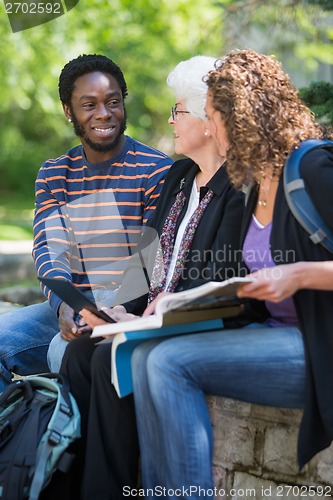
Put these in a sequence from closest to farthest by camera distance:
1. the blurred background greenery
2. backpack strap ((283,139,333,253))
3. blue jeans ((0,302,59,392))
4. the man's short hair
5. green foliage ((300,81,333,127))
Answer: backpack strap ((283,139,333,253))
blue jeans ((0,302,59,392))
the man's short hair
green foliage ((300,81,333,127))
the blurred background greenery

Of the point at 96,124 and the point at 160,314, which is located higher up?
the point at 96,124

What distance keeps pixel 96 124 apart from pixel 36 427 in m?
1.58

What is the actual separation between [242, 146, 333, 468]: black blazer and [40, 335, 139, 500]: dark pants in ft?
2.21

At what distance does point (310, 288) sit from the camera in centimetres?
261

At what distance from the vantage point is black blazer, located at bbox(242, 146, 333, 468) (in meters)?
2.63

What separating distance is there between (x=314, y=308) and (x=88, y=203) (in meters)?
1.52

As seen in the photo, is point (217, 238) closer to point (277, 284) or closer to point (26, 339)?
point (277, 284)

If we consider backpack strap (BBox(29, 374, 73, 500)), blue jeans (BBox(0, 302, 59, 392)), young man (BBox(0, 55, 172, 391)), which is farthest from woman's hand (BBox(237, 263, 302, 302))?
blue jeans (BBox(0, 302, 59, 392))

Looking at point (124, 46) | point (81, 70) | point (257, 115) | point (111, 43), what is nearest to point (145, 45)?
point (124, 46)

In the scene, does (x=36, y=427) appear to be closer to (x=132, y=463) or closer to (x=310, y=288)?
(x=132, y=463)

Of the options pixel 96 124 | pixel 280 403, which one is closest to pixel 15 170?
pixel 96 124

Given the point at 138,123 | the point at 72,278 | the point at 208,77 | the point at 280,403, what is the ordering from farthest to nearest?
the point at 138,123 → the point at 72,278 → the point at 208,77 → the point at 280,403

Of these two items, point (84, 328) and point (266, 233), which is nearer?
point (266, 233)

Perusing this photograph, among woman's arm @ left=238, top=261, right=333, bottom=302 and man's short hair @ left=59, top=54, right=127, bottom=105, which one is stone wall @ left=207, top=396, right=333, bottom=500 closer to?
woman's arm @ left=238, top=261, right=333, bottom=302
